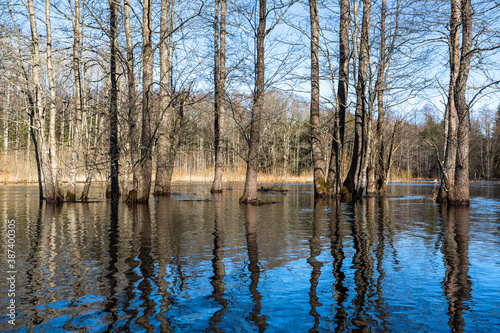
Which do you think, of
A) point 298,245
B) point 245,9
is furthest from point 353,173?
point 298,245

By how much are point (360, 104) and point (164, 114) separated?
30.1 ft

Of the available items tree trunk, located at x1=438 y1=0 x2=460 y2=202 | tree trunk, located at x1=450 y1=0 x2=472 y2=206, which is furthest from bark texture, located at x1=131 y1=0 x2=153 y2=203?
tree trunk, located at x1=450 y1=0 x2=472 y2=206

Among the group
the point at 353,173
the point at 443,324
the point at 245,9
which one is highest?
the point at 245,9

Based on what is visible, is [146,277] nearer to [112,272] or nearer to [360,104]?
[112,272]

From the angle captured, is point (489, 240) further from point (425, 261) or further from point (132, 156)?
point (132, 156)

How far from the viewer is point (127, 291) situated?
4344 millimetres

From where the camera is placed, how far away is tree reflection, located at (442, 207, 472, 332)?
372 centimetres

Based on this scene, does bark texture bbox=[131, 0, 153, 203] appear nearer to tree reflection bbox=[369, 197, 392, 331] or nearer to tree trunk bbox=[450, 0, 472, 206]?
tree reflection bbox=[369, 197, 392, 331]

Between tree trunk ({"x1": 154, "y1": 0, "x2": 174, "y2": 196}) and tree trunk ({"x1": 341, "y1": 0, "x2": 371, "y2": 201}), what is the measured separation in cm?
831

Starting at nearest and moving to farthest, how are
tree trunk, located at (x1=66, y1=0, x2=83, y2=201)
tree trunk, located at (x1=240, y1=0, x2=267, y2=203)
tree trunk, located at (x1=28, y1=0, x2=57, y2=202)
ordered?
tree trunk, located at (x1=28, y1=0, x2=57, y2=202) → tree trunk, located at (x1=240, y1=0, x2=267, y2=203) → tree trunk, located at (x1=66, y1=0, x2=83, y2=201)

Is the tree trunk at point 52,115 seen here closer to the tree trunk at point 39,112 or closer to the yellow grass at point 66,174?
the tree trunk at point 39,112

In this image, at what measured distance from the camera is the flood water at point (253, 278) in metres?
3.55

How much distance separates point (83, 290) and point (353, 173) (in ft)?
51.0

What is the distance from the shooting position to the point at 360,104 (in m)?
19.1
